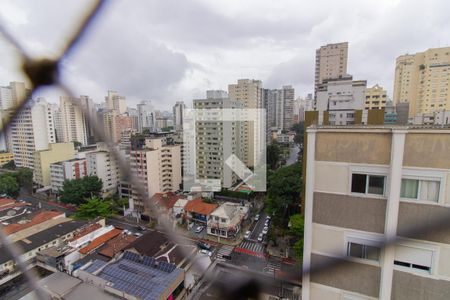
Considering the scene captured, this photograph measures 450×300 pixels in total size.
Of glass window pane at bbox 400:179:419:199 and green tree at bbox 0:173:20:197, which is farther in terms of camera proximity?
green tree at bbox 0:173:20:197

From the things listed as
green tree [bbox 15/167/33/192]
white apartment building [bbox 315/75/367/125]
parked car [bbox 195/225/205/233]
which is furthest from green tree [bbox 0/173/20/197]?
white apartment building [bbox 315/75/367/125]

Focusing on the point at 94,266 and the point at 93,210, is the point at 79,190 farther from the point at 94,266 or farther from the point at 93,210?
the point at 94,266

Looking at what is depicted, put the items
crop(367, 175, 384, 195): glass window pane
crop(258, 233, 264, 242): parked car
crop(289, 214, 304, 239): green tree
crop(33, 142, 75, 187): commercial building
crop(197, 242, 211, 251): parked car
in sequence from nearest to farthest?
crop(367, 175, 384, 195): glass window pane → crop(289, 214, 304, 239): green tree → crop(197, 242, 211, 251): parked car → crop(258, 233, 264, 242): parked car → crop(33, 142, 75, 187): commercial building

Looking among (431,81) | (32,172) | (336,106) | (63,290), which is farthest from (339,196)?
(431,81)

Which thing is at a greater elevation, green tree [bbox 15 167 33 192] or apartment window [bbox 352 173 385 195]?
apartment window [bbox 352 173 385 195]

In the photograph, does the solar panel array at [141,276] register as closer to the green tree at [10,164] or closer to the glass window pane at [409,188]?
the glass window pane at [409,188]

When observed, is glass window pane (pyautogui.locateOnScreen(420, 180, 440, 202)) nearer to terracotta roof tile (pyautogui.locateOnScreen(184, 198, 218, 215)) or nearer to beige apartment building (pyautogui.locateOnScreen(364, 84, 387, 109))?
terracotta roof tile (pyautogui.locateOnScreen(184, 198, 218, 215))

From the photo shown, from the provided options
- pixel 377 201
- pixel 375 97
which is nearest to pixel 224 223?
pixel 377 201
